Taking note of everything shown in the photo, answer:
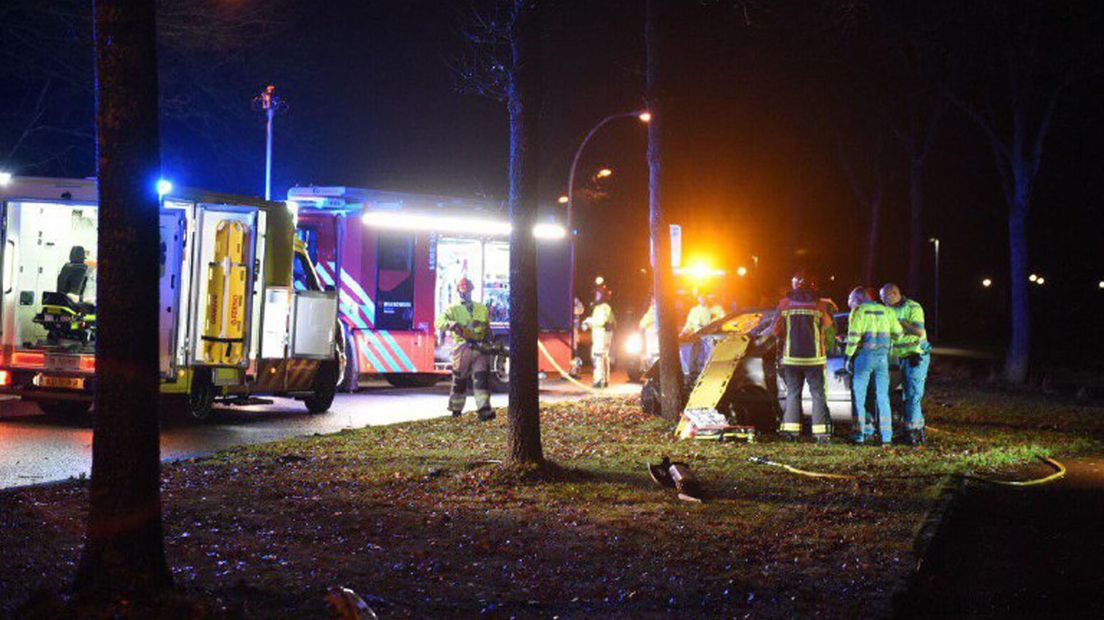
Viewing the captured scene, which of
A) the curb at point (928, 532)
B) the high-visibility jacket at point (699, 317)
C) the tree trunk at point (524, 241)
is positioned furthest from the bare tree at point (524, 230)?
the high-visibility jacket at point (699, 317)

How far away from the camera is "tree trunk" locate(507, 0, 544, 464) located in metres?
9.48

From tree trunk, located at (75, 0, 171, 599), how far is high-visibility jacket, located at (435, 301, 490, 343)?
8.92m

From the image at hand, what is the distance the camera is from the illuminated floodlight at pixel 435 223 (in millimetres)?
18656

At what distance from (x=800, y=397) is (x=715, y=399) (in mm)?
948

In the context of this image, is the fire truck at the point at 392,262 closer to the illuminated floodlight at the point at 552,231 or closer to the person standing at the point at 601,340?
the illuminated floodlight at the point at 552,231

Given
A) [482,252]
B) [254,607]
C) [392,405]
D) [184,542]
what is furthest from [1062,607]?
[482,252]

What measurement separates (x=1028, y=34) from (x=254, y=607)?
2153 cm

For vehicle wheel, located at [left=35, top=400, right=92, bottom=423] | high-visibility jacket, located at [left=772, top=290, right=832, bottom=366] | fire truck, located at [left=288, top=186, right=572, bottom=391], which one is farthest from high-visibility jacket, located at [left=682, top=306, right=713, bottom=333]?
vehicle wheel, located at [left=35, top=400, right=92, bottom=423]

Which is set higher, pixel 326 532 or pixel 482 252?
pixel 482 252

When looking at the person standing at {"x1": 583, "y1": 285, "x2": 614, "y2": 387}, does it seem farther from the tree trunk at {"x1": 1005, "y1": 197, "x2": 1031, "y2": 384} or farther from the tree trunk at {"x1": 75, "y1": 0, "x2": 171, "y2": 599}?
the tree trunk at {"x1": 75, "y1": 0, "x2": 171, "y2": 599}

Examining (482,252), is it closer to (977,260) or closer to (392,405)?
(392,405)

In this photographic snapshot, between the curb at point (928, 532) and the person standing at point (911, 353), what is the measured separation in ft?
7.80

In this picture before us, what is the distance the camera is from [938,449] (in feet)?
40.3

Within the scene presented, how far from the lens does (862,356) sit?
12.7 m
